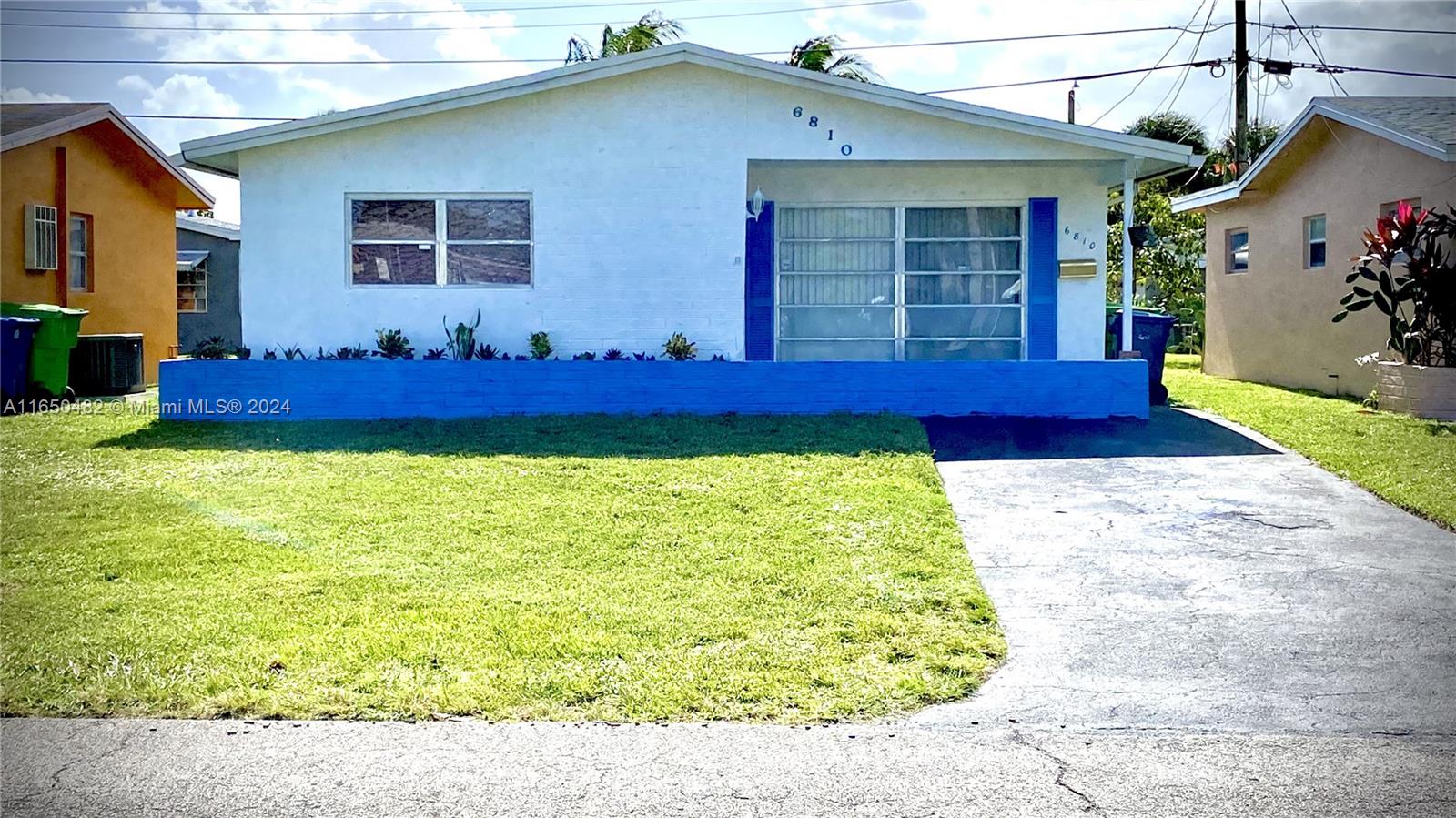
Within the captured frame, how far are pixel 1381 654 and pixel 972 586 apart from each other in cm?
Result: 200

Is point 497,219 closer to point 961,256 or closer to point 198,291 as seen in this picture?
point 961,256

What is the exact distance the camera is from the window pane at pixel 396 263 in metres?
14.7

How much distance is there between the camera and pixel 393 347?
14438 millimetres

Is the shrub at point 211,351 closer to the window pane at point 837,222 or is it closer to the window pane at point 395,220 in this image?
the window pane at point 395,220

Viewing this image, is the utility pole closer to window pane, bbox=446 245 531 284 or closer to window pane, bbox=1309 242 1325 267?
window pane, bbox=1309 242 1325 267

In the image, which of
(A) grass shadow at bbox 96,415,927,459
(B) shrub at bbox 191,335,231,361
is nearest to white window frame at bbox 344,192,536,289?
(B) shrub at bbox 191,335,231,361

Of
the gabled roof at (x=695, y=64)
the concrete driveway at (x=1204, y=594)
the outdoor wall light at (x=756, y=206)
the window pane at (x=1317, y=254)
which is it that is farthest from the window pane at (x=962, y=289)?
the window pane at (x=1317, y=254)

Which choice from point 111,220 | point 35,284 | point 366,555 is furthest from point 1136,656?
point 111,220

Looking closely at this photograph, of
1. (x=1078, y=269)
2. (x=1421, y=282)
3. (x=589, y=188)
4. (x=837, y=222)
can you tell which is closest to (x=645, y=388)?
(x=589, y=188)

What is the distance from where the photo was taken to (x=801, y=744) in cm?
497

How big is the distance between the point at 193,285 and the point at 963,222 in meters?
19.0

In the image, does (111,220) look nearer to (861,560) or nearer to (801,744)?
(861,560)

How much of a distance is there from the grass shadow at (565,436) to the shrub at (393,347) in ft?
3.82

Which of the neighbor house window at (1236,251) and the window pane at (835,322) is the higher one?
the neighbor house window at (1236,251)
